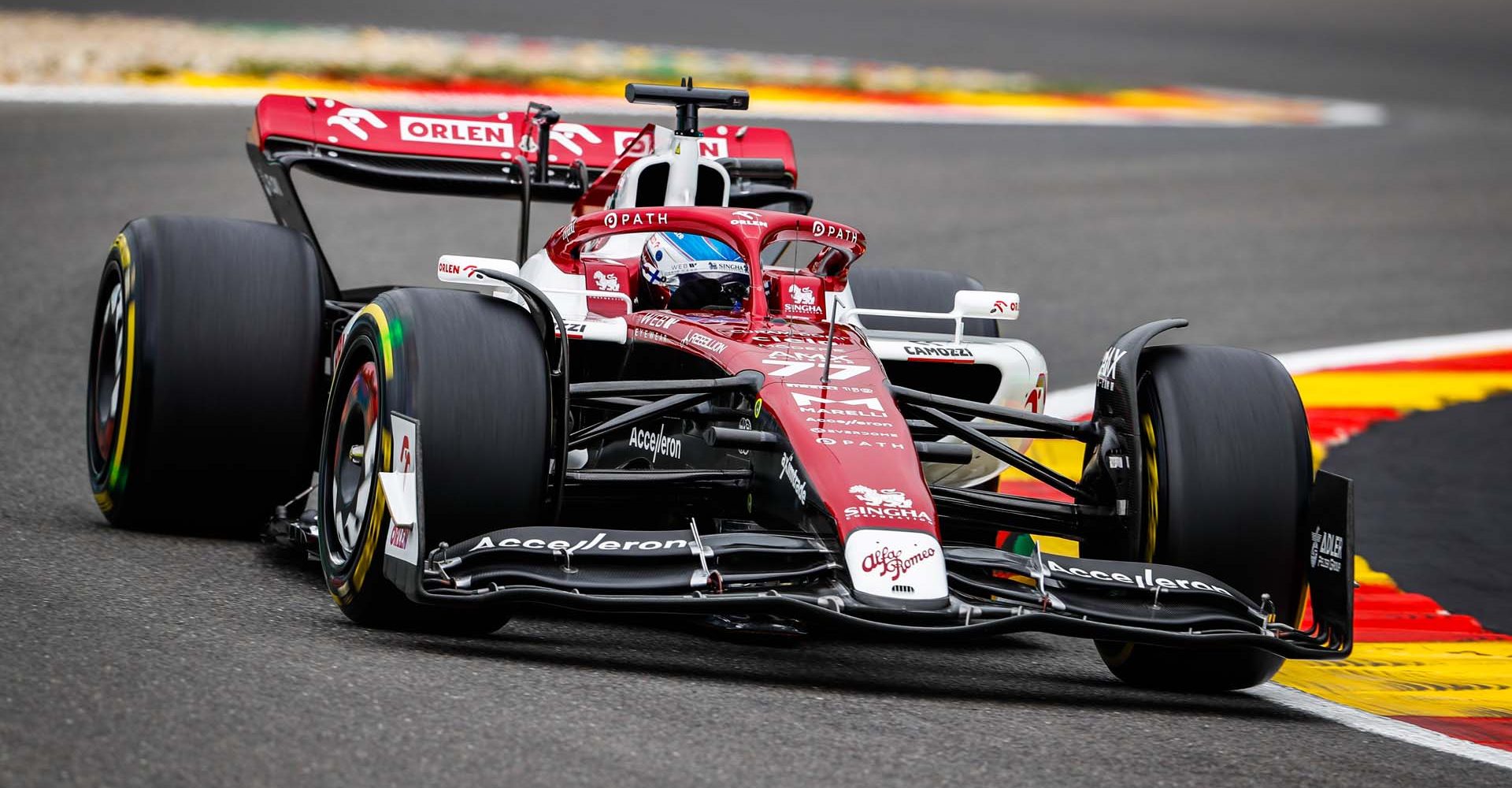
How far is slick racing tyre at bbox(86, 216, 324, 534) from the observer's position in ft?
21.4

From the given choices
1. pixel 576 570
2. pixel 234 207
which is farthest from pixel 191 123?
pixel 576 570

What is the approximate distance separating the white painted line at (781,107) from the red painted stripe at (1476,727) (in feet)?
36.8

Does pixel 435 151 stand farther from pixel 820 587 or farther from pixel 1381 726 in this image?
pixel 1381 726

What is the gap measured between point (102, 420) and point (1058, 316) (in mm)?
7786

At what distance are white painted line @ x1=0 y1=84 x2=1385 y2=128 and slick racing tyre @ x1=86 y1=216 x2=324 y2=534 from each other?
8.45m

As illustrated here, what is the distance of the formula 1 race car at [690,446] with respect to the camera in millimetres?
4930

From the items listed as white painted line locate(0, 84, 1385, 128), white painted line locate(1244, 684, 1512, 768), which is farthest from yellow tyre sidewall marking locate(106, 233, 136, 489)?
white painted line locate(0, 84, 1385, 128)

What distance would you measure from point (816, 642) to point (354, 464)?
1490 millimetres

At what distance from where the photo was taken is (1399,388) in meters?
11.1

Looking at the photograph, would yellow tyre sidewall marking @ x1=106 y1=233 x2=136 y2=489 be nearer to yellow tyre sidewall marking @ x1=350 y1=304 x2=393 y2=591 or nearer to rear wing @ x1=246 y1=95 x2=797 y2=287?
rear wing @ x1=246 y1=95 x2=797 y2=287

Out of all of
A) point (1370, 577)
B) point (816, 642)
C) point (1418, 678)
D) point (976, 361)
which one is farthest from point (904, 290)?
point (1418, 678)

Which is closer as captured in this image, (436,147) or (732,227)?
(732,227)

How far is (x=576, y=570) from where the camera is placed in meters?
4.87

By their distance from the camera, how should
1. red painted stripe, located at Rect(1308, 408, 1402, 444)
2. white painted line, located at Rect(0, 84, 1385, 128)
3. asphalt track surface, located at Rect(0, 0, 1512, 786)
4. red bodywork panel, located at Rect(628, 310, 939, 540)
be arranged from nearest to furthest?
asphalt track surface, located at Rect(0, 0, 1512, 786), red bodywork panel, located at Rect(628, 310, 939, 540), red painted stripe, located at Rect(1308, 408, 1402, 444), white painted line, located at Rect(0, 84, 1385, 128)
